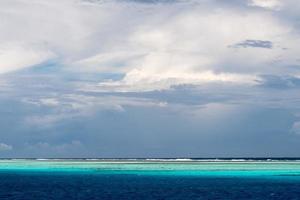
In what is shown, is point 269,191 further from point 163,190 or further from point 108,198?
point 108,198

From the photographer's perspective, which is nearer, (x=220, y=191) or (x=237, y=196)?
(x=237, y=196)

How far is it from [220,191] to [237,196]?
6.19m

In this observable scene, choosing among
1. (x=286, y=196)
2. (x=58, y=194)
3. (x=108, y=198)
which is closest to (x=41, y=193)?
(x=58, y=194)

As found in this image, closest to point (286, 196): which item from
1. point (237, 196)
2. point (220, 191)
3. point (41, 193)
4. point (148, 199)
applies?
point (237, 196)

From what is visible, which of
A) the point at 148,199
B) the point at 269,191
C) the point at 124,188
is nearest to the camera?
the point at 148,199

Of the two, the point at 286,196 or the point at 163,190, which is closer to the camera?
the point at 286,196

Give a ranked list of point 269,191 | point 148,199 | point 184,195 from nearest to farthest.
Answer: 1. point 148,199
2. point 184,195
3. point 269,191

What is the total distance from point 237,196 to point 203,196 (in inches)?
115

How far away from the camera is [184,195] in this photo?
2176 inches

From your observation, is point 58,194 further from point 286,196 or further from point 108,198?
point 286,196

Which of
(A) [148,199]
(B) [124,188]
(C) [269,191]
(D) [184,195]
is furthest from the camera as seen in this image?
(B) [124,188]

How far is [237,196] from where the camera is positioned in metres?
53.8

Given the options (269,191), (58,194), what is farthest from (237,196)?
(58,194)

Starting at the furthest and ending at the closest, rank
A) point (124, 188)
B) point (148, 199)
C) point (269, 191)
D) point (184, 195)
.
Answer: point (124, 188) → point (269, 191) → point (184, 195) → point (148, 199)
